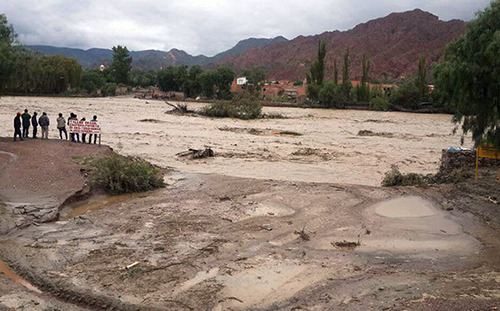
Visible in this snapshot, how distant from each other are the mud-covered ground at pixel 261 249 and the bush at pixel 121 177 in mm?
631

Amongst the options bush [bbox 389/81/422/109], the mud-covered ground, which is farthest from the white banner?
bush [bbox 389/81/422/109]

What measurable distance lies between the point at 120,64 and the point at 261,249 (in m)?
136

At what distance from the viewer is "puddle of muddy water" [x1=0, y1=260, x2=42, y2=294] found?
790cm

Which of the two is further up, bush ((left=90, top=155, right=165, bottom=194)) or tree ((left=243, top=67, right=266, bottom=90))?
tree ((left=243, top=67, right=266, bottom=90))

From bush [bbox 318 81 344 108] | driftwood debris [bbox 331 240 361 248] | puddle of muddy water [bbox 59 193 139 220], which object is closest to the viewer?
driftwood debris [bbox 331 240 361 248]

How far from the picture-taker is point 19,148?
2028 centimetres

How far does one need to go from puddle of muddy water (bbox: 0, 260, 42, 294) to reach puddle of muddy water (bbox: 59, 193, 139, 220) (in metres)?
3.68

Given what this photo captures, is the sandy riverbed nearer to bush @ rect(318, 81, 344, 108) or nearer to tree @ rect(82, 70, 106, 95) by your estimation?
bush @ rect(318, 81, 344, 108)

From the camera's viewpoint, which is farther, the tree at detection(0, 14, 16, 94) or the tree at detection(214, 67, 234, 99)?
the tree at detection(214, 67, 234, 99)

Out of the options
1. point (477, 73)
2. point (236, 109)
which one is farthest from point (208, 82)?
point (477, 73)

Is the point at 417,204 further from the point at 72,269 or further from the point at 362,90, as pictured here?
the point at 362,90

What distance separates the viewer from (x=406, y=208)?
12984mm

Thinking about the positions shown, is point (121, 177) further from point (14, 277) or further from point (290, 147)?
point (290, 147)

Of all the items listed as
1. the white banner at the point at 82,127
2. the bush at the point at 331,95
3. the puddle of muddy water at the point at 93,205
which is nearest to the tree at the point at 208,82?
the bush at the point at 331,95
